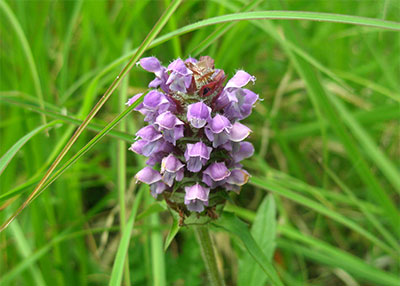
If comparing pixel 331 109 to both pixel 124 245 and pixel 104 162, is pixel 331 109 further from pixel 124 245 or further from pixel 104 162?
pixel 104 162

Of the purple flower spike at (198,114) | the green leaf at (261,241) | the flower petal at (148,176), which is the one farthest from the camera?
the green leaf at (261,241)

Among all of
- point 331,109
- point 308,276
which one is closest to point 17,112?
point 331,109

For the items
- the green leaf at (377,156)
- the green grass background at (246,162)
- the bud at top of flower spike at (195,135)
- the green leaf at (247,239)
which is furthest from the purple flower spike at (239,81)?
the green leaf at (377,156)

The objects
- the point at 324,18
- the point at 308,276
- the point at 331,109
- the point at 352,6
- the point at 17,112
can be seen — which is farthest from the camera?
the point at 352,6

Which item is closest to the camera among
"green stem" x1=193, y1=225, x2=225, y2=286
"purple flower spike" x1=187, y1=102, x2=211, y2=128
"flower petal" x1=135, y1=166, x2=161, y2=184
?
"purple flower spike" x1=187, y1=102, x2=211, y2=128

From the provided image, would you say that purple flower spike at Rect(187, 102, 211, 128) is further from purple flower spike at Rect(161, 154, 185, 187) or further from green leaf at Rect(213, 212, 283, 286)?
green leaf at Rect(213, 212, 283, 286)

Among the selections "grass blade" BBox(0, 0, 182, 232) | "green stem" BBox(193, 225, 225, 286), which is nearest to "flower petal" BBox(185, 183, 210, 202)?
"green stem" BBox(193, 225, 225, 286)

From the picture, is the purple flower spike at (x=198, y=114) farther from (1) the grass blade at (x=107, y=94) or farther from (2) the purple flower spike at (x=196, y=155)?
(1) the grass blade at (x=107, y=94)
